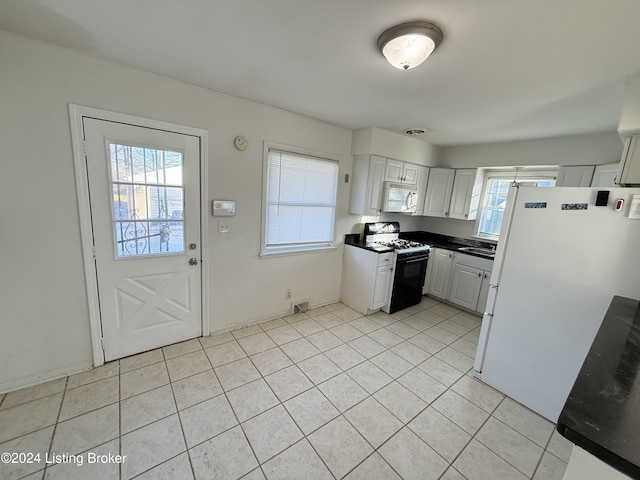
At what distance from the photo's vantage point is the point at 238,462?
4.97 ft

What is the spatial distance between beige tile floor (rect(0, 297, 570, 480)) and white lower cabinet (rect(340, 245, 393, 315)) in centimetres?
83

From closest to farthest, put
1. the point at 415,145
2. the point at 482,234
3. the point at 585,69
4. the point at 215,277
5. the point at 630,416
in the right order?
the point at 630,416, the point at 585,69, the point at 215,277, the point at 415,145, the point at 482,234

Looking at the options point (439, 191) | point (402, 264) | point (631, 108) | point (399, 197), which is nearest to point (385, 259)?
point (402, 264)

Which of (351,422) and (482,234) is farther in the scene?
(482,234)

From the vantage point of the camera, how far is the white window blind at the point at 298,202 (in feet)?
9.70

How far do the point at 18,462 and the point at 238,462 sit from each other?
124 centimetres

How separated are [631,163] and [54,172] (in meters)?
4.11

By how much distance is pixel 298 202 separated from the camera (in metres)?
3.18

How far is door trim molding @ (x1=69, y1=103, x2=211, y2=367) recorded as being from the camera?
6.26 feet

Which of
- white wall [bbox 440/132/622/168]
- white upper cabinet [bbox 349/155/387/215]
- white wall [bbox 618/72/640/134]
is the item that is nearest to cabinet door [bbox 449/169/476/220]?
white wall [bbox 440/132/622/168]

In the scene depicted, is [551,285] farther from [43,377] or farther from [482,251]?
[43,377]

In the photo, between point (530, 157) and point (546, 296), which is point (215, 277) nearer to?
point (546, 296)

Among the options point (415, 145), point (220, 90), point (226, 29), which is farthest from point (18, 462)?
point (415, 145)

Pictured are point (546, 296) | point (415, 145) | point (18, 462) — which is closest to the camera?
point (18, 462)
